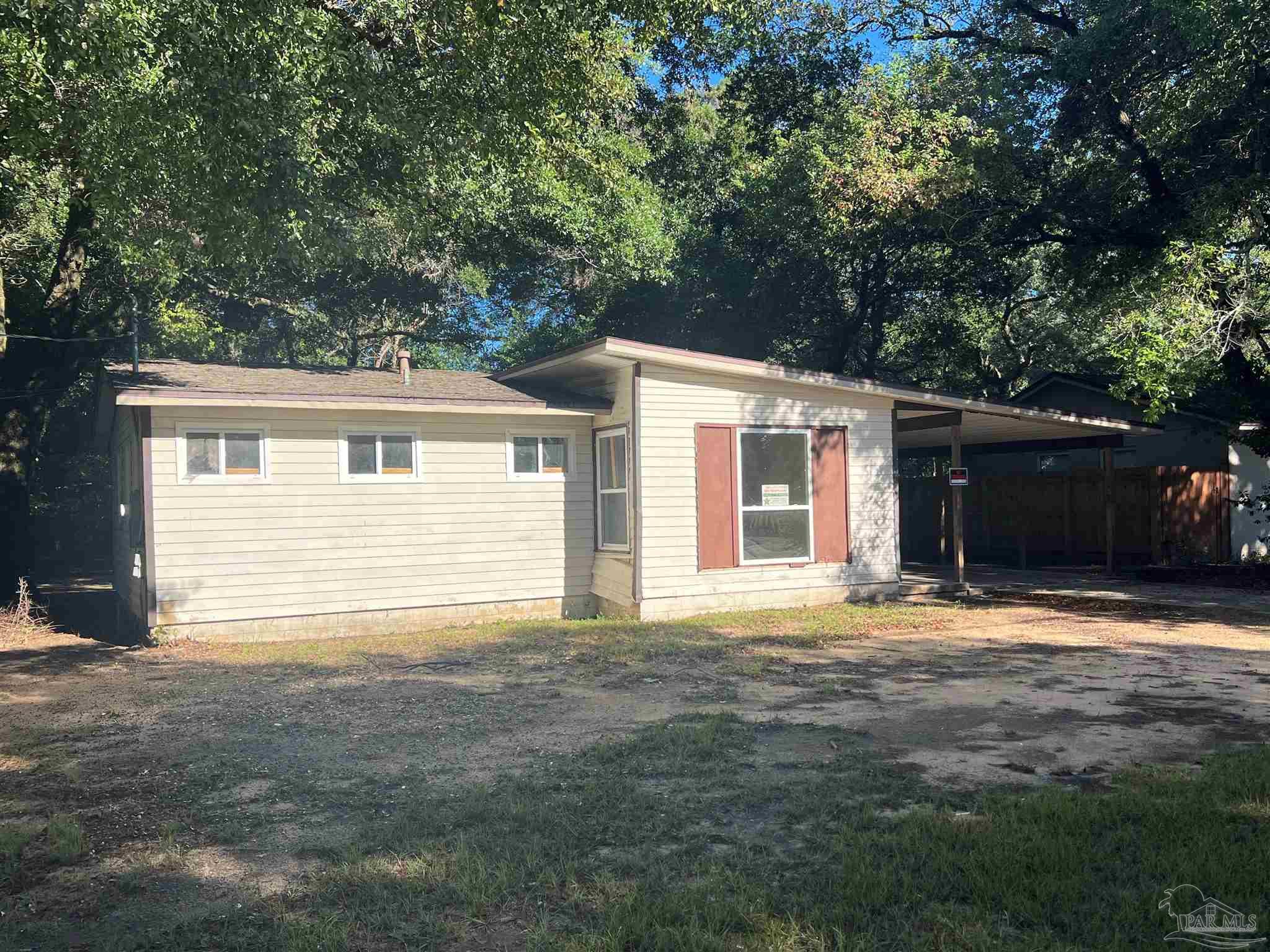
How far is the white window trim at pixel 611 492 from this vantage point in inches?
506

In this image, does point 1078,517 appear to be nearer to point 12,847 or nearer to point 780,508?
point 780,508

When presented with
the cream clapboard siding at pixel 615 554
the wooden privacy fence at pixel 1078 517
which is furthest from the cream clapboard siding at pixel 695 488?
the wooden privacy fence at pixel 1078 517

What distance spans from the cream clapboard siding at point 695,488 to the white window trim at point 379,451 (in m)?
3.10

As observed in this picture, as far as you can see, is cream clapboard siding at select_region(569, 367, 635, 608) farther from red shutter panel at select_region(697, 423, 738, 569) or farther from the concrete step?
the concrete step

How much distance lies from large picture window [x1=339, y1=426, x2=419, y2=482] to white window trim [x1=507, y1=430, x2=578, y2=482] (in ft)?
4.52

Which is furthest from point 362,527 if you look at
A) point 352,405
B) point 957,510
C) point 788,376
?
point 957,510

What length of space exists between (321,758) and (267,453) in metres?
6.46

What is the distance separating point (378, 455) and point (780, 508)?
5605 millimetres

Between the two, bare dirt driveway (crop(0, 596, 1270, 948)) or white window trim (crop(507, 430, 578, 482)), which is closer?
bare dirt driveway (crop(0, 596, 1270, 948))

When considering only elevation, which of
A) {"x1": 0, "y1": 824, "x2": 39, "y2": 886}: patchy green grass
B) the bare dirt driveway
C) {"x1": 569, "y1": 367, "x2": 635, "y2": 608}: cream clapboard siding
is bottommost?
the bare dirt driveway

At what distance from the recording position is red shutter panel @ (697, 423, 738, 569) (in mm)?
12852

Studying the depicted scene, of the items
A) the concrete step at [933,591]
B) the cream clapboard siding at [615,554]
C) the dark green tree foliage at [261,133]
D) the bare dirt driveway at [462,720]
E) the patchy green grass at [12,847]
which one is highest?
the dark green tree foliage at [261,133]

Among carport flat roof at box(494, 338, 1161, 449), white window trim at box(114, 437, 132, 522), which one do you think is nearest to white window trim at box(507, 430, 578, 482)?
carport flat roof at box(494, 338, 1161, 449)

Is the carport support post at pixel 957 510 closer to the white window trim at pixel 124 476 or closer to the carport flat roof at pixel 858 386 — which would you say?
the carport flat roof at pixel 858 386
